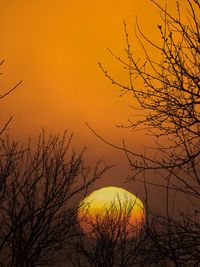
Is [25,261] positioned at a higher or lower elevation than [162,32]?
lower

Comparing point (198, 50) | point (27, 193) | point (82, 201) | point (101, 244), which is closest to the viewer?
point (198, 50)

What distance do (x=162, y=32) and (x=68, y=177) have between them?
22.4 feet

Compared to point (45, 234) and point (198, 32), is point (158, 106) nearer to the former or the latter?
point (198, 32)

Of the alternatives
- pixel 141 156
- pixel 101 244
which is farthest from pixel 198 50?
pixel 101 244

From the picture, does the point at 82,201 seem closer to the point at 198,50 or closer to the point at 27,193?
the point at 27,193

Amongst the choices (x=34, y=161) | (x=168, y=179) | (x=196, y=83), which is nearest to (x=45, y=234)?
(x=34, y=161)

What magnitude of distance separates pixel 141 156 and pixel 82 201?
27.2ft

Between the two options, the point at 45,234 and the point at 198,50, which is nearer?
the point at 198,50

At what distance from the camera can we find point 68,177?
1259 centimetres

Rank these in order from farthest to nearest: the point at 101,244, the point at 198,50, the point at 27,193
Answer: the point at 101,244 < the point at 27,193 < the point at 198,50

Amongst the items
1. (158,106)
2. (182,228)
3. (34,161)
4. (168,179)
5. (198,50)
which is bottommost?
(182,228)

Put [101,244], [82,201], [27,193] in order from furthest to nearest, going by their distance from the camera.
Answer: [101,244]
[82,201]
[27,193]

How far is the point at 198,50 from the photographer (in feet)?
21.0

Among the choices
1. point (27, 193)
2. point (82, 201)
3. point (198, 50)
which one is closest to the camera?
point (198, 50)
